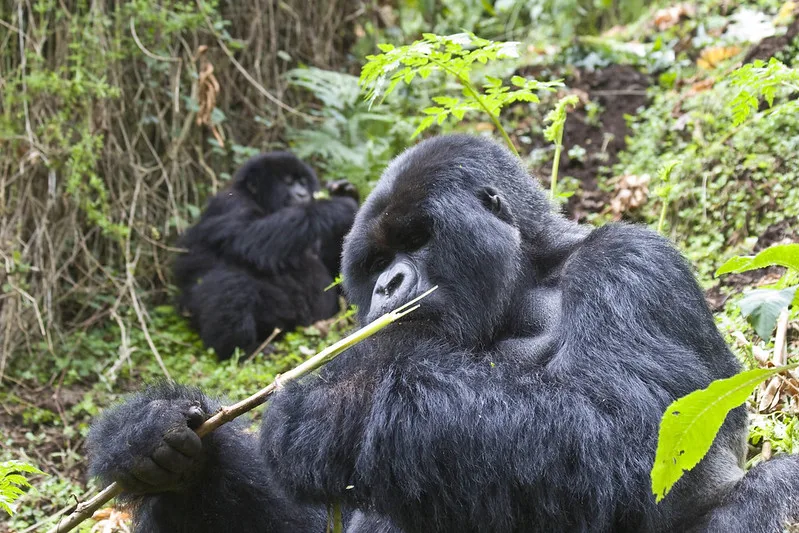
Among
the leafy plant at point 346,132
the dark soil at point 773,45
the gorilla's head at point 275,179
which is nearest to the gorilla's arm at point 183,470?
the dark soil at point 773,45

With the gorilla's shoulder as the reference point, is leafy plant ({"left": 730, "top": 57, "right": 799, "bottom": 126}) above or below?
above

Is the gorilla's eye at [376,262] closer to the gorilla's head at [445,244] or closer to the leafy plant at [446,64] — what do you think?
the gorilla's head at [445,244]

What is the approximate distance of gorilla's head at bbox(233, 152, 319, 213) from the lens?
8.60 meters

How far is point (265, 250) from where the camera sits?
8328 millimetres

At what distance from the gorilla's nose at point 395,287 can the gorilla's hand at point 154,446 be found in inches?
27.1

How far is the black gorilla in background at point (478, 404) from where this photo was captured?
2652mm

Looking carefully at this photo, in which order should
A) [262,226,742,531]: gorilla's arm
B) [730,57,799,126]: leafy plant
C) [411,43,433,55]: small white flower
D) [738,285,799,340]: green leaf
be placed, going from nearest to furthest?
[738,285,799,340]: green leaf, [262,226,742,531]: gorilla's arm, [730,57,799,126]: leafy plant, [411,43,433,55]: small white flower

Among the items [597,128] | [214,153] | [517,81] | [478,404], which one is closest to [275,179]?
[214,153]

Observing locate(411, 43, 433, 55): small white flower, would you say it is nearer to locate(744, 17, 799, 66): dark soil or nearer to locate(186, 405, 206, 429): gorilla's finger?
locate(186, 405, 206, 429): gorilla's finger

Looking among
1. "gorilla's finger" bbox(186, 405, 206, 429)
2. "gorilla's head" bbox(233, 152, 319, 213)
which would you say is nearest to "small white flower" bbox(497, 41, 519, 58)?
"gorilla's finger" bbox(186, 405, 206, 429)

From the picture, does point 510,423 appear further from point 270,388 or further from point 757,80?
point 757,80

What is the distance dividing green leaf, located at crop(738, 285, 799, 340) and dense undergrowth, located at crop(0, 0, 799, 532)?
2.47 meters

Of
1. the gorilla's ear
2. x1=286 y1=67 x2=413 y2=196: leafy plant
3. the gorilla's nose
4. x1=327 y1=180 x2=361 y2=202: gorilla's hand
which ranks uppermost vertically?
the gorilla's ear

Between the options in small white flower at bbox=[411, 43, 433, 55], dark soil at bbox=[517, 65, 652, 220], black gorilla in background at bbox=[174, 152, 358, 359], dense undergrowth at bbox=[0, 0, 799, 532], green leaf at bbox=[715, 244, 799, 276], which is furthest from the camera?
black gorilla in background at bbox=[174, 152, 358, 359]
